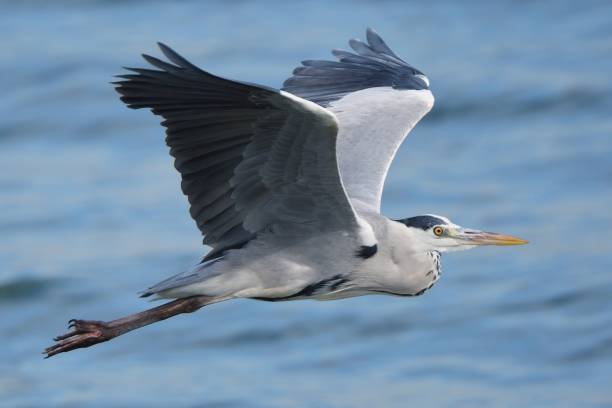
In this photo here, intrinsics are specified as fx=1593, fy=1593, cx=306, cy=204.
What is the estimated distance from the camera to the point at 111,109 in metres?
15.9

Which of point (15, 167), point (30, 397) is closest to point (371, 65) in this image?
point (30, 397)

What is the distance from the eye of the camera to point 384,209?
1351cm

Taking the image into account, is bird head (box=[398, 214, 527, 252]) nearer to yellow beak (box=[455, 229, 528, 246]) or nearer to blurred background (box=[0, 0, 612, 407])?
yellow beak (box=[455, 229, 528, 246])

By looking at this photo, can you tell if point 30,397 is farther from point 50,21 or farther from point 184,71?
point 50,21

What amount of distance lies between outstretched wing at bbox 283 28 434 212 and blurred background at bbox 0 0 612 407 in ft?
8.90

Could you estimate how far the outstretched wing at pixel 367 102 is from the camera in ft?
27.8

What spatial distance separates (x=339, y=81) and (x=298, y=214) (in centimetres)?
199

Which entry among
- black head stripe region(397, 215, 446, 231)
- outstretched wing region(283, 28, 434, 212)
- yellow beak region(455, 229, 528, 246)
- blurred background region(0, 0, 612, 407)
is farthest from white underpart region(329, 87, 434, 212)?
blurred background region(0, 0, 612, 407)

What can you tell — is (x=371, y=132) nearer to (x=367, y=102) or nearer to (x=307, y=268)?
(x=367, y=102)

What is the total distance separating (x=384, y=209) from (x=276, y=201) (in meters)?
6.11

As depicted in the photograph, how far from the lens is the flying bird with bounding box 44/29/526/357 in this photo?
689 centimetres

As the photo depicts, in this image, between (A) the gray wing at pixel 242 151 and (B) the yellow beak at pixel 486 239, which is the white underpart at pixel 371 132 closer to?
(B) the yellow beak at pixel 486 239

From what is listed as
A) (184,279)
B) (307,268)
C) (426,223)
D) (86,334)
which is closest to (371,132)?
(426,223)

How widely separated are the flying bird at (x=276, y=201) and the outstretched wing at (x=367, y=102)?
11mm
